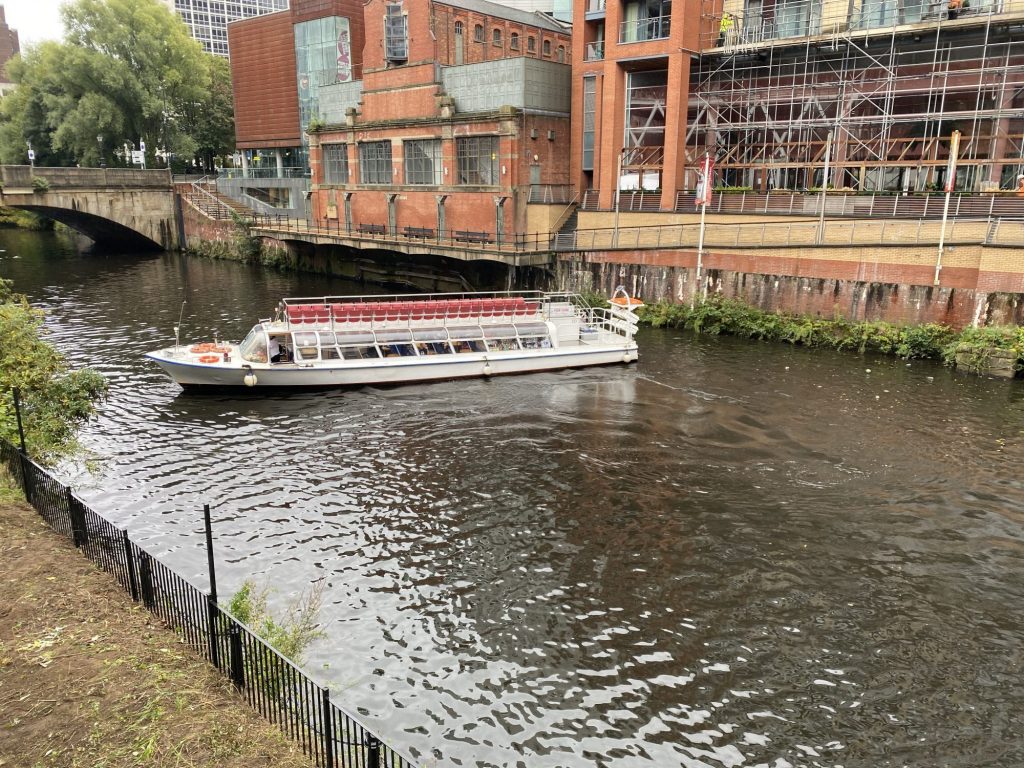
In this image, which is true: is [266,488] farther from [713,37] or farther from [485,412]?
[713,37]

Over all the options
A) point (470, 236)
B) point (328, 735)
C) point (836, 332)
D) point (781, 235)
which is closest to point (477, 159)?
point (470, 236)

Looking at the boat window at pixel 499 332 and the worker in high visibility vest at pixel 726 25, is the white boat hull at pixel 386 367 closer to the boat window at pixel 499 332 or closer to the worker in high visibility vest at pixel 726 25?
the boat window at pixel 499 332

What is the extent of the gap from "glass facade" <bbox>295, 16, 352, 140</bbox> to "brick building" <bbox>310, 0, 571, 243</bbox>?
1236 centimetres

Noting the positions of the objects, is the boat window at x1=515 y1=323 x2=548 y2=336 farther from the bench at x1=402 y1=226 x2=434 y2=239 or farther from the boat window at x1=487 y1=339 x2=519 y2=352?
the bench at x1=402 y1=226 x2=434 y2=239

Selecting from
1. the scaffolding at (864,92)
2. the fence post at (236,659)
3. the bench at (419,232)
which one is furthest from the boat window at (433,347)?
the scaffolding at (864,92)

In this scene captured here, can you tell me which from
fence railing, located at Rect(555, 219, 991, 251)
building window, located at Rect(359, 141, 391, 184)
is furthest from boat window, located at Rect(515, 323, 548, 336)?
building window, located at Rect(359, 141, 391, 184)

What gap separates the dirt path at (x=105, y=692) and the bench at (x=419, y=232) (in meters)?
39.0

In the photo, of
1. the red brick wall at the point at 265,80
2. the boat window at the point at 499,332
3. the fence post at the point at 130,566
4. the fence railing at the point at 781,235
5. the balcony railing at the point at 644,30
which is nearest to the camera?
the fence post at the point at 130,566

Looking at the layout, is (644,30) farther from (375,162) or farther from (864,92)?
(375,162)

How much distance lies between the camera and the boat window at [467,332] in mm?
29969

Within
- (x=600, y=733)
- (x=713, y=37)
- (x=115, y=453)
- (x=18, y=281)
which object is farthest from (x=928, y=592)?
(x=18, y=281)

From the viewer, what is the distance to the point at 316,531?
16.8 metres

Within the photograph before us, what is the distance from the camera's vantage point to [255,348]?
88.7 feet

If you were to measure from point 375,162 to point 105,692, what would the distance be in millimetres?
48950
